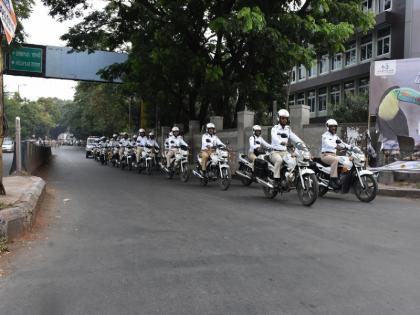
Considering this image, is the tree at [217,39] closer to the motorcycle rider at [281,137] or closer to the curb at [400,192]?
the motorcycle rider at [281,137]

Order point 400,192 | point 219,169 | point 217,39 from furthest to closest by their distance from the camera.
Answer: point 217,39, point 219,169, point 400,192

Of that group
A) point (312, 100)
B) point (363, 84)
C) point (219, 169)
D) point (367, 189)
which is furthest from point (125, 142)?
point (312, 100)

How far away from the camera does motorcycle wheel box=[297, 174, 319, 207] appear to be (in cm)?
962

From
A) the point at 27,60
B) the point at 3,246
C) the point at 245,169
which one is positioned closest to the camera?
the point at 3,246

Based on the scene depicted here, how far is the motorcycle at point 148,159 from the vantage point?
20.8m

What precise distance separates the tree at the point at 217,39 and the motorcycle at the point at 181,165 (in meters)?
2.74

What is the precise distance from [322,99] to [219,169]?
31.9 metres

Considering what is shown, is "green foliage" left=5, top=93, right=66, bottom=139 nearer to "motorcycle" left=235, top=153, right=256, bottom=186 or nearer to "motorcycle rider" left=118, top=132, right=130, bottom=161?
"motorcycle rider" left=118, top=132, right=130, bottom=161

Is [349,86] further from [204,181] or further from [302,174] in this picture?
[302,174]

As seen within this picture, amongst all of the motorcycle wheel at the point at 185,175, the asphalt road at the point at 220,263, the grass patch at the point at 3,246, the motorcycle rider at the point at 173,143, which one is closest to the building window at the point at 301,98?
the motorcycle rider at the point at 173,143

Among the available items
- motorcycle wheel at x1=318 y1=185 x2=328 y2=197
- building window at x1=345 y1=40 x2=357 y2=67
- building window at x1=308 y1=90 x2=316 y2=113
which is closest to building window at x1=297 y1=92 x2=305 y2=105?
building window at x1=308 y1=90 x2=316 y2=113

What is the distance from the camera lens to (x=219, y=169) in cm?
1373

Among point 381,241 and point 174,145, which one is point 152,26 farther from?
point 381,241

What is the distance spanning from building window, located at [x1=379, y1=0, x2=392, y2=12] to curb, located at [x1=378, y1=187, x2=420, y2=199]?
25.4 meters
